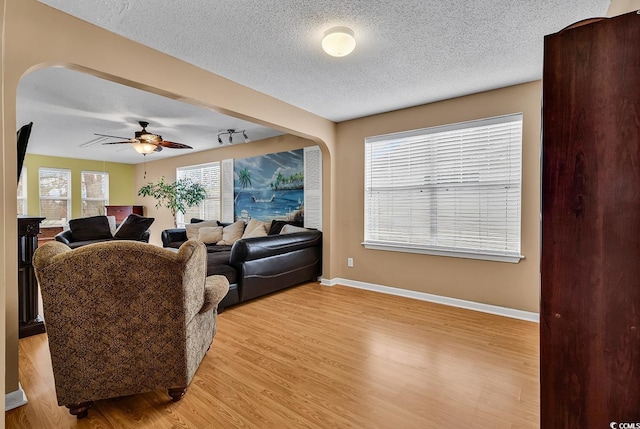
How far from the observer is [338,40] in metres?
2.11

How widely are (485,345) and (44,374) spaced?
3.31m

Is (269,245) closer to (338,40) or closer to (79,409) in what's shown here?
(79,409)

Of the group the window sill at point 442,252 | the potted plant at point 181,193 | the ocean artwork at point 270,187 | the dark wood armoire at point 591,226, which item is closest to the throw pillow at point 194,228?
the ocean artwork at point 270,187

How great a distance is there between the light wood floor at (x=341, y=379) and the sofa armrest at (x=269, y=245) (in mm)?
692

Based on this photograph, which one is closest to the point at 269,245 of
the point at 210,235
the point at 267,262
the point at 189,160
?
the point at 267,262

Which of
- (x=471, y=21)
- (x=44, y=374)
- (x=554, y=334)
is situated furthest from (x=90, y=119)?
(x=554, y=334)

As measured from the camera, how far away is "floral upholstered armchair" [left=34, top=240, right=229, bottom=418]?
4.88 feet

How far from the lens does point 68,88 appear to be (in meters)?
3.27

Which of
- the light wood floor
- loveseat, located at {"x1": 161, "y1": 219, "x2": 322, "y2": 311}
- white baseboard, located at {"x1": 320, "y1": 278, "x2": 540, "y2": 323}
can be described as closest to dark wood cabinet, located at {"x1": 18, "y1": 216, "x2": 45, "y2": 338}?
the light wood floor

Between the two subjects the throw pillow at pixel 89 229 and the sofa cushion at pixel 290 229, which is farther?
the throw pillow at pixel 89 229

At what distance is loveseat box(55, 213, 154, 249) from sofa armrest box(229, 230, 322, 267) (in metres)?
2.97

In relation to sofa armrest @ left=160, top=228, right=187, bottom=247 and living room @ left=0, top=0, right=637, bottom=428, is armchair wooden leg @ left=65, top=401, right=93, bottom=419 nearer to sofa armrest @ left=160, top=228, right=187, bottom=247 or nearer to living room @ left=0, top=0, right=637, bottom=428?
living room @ left=0, top=0, right=637, bottom=428

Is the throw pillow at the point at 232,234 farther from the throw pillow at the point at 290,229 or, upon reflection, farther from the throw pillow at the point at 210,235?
the throw pillow at the point at 290,229

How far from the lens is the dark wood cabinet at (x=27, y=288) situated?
264 cm
